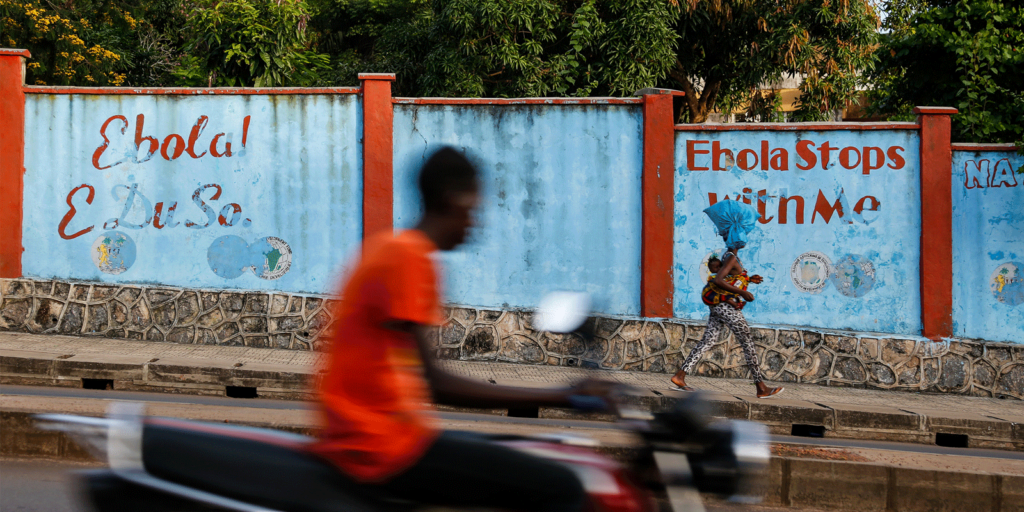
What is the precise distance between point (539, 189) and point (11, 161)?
6.64 metres

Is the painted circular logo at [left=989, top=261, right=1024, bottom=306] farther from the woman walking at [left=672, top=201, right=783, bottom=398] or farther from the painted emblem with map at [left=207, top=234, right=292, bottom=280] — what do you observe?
the painted emblem with map at [left=207, top=234, right=292, bottom=280]

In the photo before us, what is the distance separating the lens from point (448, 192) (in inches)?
85.0

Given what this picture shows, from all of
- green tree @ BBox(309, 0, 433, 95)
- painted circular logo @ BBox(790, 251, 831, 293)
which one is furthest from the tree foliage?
painted circular logo @ BBox(790, 251, 831, 293)

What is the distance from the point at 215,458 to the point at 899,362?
380 inches

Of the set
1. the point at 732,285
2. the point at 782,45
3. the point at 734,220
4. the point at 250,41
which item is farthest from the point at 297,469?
the point at 782,45

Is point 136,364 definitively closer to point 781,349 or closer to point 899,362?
point 781,349

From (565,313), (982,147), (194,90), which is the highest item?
(194,90)

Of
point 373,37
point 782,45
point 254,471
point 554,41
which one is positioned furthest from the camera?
point 373,37

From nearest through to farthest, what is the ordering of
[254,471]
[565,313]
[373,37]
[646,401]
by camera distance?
[254,471], [565,313], [646,401], [373,37]

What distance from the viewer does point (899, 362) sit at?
9867mm

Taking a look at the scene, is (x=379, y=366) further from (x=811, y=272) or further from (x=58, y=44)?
(x=58, y=44)

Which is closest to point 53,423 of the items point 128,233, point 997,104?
point 128,233

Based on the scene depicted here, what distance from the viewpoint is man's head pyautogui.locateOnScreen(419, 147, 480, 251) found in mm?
2150

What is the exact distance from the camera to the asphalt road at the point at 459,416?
7059mm
